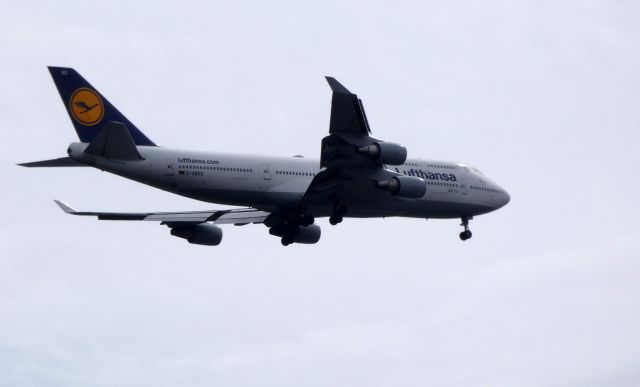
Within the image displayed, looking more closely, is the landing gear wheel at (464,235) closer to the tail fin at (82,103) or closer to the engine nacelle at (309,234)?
the engine nacelle at (309,234)

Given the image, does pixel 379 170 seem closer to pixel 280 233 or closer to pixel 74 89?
pixel 280 233

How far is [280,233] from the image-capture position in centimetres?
4891

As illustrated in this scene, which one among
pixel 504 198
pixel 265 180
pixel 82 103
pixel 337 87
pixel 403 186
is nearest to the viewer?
pixel 337 87

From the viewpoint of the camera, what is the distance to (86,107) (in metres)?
44.2

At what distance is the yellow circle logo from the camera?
44.0 m

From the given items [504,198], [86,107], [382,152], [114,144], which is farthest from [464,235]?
[86,107]

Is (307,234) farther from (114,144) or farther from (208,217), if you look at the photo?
(114,144)

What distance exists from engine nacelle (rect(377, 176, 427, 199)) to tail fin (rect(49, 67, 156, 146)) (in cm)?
911

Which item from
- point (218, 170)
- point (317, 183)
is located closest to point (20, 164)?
point (218, 170)

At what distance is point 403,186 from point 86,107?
11903mm

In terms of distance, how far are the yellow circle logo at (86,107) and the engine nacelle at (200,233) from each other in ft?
24.6

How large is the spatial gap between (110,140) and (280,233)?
950cm

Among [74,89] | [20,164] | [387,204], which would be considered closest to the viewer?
[20,164]

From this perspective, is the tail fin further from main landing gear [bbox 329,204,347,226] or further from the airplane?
main landing gear [bbox 329,204,347,226]
